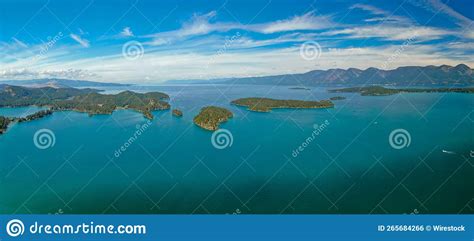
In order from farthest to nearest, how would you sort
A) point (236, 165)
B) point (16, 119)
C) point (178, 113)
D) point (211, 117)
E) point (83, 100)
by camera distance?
point (178, 113)
point (211, 117)
point (83, 100)
point (16, 119)
point (236, 165)

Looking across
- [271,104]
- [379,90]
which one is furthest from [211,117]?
[379,90]

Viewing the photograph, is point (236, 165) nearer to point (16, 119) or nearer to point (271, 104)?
point (271, 104)

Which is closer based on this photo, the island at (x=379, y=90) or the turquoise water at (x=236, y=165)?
the turquoise water at (x=236, y=165)

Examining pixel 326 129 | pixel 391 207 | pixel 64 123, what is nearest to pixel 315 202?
pixel 391 207

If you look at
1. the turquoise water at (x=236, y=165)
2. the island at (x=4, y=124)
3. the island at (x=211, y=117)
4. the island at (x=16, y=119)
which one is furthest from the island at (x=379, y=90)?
the island at (x=4, y=124)

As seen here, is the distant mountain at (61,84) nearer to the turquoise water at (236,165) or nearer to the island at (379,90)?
the turquoise water at (236,165)
